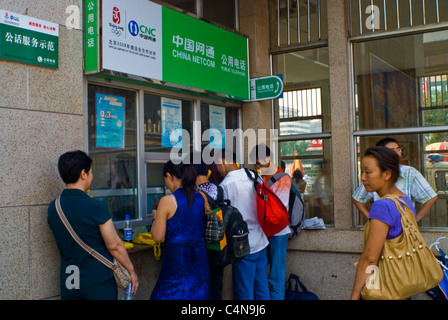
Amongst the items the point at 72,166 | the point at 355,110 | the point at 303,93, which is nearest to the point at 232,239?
the point at 72,166

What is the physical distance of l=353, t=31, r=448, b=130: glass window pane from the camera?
6031 millimetres

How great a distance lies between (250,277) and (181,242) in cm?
131

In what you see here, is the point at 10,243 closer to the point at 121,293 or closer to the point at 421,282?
the point at 121,293

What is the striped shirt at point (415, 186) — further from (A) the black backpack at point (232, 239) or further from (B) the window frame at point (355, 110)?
(A) the black backpack at point (232, 239)

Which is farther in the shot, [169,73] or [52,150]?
[169,73]

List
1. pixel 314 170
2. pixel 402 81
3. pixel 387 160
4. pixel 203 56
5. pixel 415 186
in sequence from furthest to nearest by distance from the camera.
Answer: pixel 314 170 → pixel 402 81 → pixel 203 56 → pixel 415 186 → pixel 387 160

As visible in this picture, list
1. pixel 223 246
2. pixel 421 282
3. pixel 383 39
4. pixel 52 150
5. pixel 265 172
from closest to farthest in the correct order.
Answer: pixel 421 282, pixel 52 150, pixel 223 246, pixel 265 172, pixel 383 39

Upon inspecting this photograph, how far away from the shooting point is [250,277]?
16.2 ft

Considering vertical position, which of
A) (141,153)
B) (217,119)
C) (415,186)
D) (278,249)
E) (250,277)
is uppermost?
(217,119)

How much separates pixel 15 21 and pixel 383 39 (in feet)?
14.4

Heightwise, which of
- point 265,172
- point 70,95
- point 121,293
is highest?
point 70,95

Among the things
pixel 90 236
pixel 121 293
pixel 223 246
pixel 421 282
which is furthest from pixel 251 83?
pixel 421 282

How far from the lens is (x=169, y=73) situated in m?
5.21

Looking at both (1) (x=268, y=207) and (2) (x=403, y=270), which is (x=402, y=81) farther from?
(2) (x=403, y=270)
